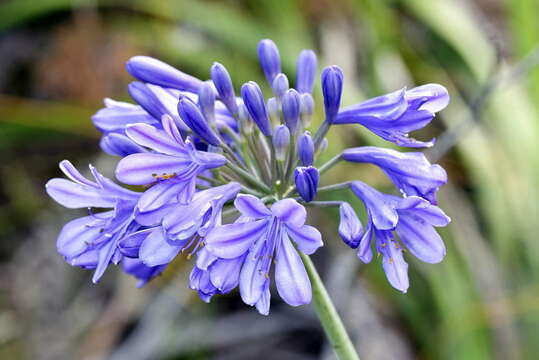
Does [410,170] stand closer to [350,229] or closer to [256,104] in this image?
[350,229]

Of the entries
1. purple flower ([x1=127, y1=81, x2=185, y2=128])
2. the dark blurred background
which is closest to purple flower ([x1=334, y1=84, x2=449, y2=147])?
purple flower ([x1=127, y1=81, x2=185, y2=128])

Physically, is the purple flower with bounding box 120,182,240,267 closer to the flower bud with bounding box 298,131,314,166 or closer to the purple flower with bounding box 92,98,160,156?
the flower bud with bounding box 298,131,314,166

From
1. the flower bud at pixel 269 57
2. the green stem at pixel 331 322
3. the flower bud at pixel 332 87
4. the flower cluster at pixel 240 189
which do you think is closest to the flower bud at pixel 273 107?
the flower cluster at pixel 240 189

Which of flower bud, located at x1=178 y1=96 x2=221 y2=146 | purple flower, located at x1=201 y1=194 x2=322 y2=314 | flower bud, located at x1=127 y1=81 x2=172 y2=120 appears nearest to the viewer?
purple flower, located at x1=201 y1=194 x2=322 y2=314

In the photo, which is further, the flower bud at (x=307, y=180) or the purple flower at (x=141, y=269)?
the purple flower at (x=141, y=269)

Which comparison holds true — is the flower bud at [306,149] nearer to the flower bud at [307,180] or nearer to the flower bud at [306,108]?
the flower bud at [307,180]

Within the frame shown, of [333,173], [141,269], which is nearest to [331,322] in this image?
[141,269]
